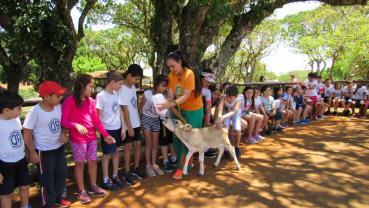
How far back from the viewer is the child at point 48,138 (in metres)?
3.74

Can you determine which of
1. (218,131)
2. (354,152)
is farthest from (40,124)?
(354,152)

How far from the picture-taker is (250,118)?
7.07 m

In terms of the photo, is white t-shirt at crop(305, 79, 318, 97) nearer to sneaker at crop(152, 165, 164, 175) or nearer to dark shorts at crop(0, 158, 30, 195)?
sneaker at crop(152, 165, 164, 175)

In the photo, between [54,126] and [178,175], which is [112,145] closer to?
[54,126]

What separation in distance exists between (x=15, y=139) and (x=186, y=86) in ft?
7.03

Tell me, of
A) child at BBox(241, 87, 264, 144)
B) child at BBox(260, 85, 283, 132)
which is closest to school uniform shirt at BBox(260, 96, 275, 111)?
child at BBox(260, 85, 283, 132)

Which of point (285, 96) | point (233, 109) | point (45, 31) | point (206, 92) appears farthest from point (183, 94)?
point (45, 31)

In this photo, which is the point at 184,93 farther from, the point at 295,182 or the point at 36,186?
the point at 36,186

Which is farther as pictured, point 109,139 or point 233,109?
point 233,109

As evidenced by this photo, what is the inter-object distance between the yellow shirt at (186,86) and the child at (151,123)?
0.29m

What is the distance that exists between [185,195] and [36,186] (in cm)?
200

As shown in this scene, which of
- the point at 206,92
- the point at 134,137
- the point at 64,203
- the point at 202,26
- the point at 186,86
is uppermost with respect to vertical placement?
the point at 202,26

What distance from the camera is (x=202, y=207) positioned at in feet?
13.1

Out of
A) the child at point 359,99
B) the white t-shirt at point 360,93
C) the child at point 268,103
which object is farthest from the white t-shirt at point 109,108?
the white t-shirt at point 360,93
